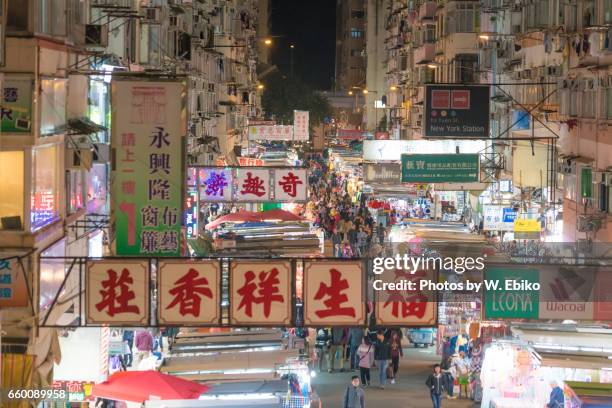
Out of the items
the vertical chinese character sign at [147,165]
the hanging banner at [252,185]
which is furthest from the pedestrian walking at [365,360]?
the vertical chinese character sign at [147,165]

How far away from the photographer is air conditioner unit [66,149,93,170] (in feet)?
48.2

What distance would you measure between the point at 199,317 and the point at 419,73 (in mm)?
43362

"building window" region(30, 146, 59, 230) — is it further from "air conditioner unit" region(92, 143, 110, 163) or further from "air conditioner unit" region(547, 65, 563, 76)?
"air conditioner unit" region(547, 65, 563, 76)

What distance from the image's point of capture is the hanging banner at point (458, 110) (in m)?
20.8

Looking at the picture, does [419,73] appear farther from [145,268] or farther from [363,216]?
[145,268]

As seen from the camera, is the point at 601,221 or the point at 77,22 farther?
the point at 601,221

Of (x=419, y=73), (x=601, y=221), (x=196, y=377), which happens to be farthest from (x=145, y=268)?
(x=419, y=73)

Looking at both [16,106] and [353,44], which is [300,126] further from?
[353,44]

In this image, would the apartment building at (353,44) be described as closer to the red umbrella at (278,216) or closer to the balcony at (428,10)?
the balcony at (428,10)

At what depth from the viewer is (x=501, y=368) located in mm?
16859

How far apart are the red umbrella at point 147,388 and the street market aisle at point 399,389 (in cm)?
499

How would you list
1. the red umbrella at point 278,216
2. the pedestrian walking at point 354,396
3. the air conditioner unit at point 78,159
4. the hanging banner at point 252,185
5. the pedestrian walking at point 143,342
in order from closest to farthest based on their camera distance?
the air conditioner unit at point 78,159
the pedestrian walking at point 354,396
the pedestrian walking at point 143,342
the hanging banner at point 252,185
the red umbrella at point 278,216

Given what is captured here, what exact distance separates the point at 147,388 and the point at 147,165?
302 centimetres

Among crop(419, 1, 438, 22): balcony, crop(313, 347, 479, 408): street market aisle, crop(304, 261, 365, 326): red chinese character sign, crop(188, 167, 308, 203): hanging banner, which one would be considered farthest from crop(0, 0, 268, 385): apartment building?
crop(419, 1, 438, 22): balcony
